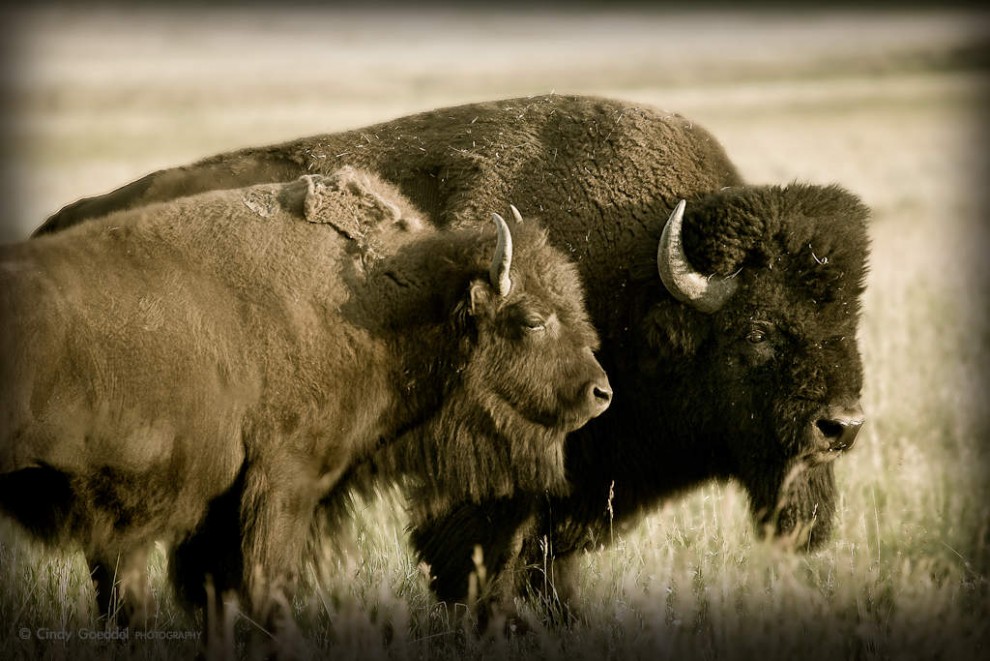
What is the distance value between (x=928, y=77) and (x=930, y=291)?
6.73m

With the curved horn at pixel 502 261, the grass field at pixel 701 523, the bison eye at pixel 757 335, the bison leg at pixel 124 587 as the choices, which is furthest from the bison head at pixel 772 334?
the bison leg at pixel 124 587

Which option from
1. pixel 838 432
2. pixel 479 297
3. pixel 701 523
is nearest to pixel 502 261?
pixel 479 297

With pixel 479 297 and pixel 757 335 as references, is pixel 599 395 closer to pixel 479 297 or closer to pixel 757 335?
pixel 479 297

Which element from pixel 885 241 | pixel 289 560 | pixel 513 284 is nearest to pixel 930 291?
pixel 885 241

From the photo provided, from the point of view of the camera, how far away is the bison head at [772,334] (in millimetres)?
5180

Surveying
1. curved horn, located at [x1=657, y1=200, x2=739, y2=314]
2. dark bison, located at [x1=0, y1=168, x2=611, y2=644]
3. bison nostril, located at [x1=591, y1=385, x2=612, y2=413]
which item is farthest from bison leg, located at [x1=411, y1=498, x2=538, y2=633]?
curved horn, located at [x1=657, y1=200, x2=739, y2=314]

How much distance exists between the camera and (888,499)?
650 cm

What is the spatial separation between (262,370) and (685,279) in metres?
1.87

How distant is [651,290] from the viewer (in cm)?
555

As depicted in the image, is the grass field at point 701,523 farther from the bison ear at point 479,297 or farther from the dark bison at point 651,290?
the bison ear at point 479,297

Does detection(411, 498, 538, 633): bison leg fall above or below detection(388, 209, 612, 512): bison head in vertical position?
below

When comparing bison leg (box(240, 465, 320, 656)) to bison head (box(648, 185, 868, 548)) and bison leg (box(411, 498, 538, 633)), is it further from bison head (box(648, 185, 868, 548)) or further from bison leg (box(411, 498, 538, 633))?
bison head (box(648, 185, 868, 548))

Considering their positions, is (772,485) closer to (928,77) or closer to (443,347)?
(443,347)

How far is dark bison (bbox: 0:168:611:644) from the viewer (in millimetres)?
4320
